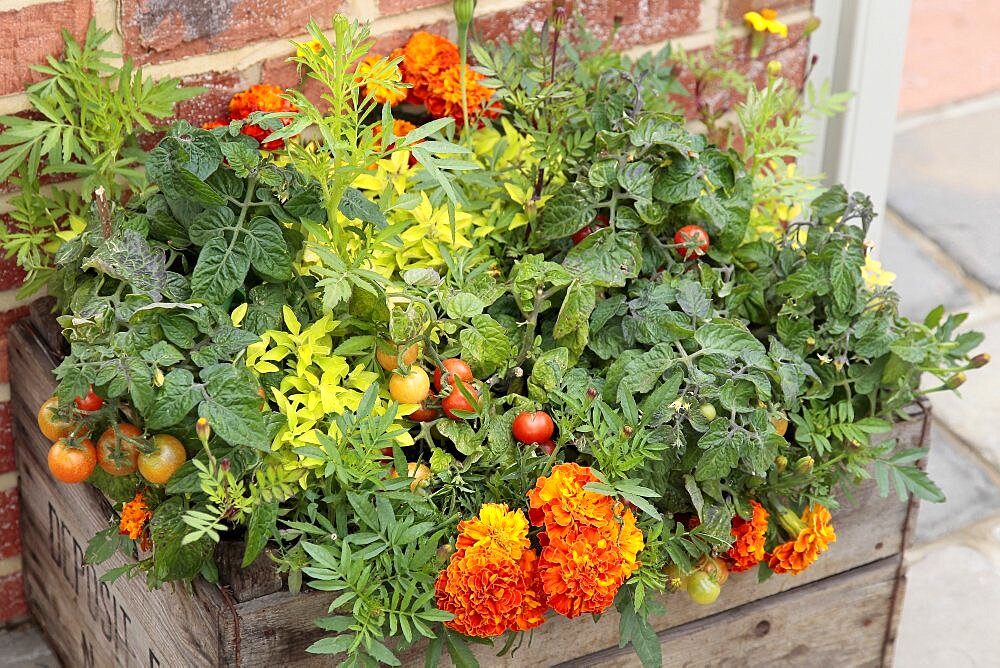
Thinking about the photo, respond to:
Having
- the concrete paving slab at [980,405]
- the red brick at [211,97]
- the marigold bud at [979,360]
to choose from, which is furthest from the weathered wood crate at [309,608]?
the concrete paving slab at [980,405]

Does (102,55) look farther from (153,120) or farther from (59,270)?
(59,270)

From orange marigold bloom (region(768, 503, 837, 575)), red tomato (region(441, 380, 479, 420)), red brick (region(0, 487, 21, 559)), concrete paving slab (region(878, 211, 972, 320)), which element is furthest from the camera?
concrete paving slab (region(878, 211, 972, 320))

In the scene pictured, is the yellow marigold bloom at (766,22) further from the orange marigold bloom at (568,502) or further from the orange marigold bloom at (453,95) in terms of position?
the orange marigold bloom at (568,502)

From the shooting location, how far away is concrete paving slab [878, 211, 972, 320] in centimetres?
253

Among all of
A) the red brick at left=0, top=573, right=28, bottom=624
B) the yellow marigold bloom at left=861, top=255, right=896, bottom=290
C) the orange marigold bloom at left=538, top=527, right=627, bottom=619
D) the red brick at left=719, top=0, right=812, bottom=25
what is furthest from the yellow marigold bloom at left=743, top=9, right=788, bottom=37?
the red brick at left=0, top=573, right=28, bottom=624

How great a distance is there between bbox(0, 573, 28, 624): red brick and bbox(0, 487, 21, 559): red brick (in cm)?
4

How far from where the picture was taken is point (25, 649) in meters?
1.64

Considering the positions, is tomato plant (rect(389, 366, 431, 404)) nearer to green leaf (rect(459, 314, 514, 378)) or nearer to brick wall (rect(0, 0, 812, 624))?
green leaf (rect(459, 314, 514, 378))

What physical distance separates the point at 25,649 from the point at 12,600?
7cm

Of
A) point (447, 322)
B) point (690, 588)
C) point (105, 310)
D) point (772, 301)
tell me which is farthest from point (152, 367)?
point (772, 301)

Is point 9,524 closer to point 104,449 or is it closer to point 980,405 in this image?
point 104,449

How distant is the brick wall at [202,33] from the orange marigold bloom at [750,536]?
26.4 inches

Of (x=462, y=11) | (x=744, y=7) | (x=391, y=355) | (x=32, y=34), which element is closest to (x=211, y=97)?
(x=32, y=34)

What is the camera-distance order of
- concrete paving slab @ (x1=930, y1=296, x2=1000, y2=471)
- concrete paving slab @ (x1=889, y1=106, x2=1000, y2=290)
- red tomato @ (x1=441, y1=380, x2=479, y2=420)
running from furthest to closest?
concrete paving slab @ (x1=889, y1=106, x2=1000, y2=290) → concrete paving slab @ (x1=930, y1=296, x2=1000, y2=471) → red tomato @ (x1=441, y1=380, x2=479, y2=420)
